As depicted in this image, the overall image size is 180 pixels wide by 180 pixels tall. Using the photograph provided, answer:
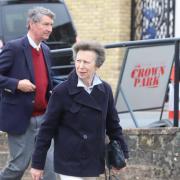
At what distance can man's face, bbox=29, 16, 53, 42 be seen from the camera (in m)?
5.61

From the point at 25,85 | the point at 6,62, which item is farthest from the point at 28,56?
the point at 25,85

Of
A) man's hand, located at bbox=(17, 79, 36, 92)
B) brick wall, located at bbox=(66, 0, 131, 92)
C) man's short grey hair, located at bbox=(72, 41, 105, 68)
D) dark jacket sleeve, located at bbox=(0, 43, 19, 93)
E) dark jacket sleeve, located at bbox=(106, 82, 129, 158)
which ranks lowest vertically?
brick wall, located at bbox=(66, 0, 131, 92)

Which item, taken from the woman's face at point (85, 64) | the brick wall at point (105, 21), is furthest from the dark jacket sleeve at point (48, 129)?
the brick wall at point (105, 21)

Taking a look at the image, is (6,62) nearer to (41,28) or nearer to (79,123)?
(41,28)

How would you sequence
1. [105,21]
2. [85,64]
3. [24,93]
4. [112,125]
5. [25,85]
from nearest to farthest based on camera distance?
1. [85,64]
2. [112,125]
3. [25,85]
4. [24,93]
5. [105,21]

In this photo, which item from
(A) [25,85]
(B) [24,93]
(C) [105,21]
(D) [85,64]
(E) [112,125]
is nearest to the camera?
(D) [85,64]

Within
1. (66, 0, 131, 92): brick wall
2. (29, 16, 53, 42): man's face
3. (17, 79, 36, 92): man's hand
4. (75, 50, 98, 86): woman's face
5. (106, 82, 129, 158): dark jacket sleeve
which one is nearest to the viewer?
(75, 50, 98, 86): woman's face

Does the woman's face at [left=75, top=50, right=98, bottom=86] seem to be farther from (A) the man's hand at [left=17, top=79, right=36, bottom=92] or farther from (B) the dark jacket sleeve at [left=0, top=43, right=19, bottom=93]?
(B) the dark jacket sleeve at [left=0, top=43, right=19, bottom=93]

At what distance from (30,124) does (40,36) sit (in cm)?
76

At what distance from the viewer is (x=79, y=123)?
182 inches

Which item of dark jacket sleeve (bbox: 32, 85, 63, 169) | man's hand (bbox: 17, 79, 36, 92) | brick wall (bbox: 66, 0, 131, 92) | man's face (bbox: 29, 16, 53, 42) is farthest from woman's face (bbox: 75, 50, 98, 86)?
brick wall (bbox: 66, 0, 131, 92)

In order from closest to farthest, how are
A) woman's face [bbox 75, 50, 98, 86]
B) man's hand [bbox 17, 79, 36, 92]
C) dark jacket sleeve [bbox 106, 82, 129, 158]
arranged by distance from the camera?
woman's face [bbox 75, 50, 98, 86], dark jacket sleeve [bbox 106, 82, 129, 158], man's hand [bbox 17, 79, 36, 92]

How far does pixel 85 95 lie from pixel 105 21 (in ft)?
29.5

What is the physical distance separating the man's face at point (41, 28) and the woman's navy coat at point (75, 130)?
1.02 metres
